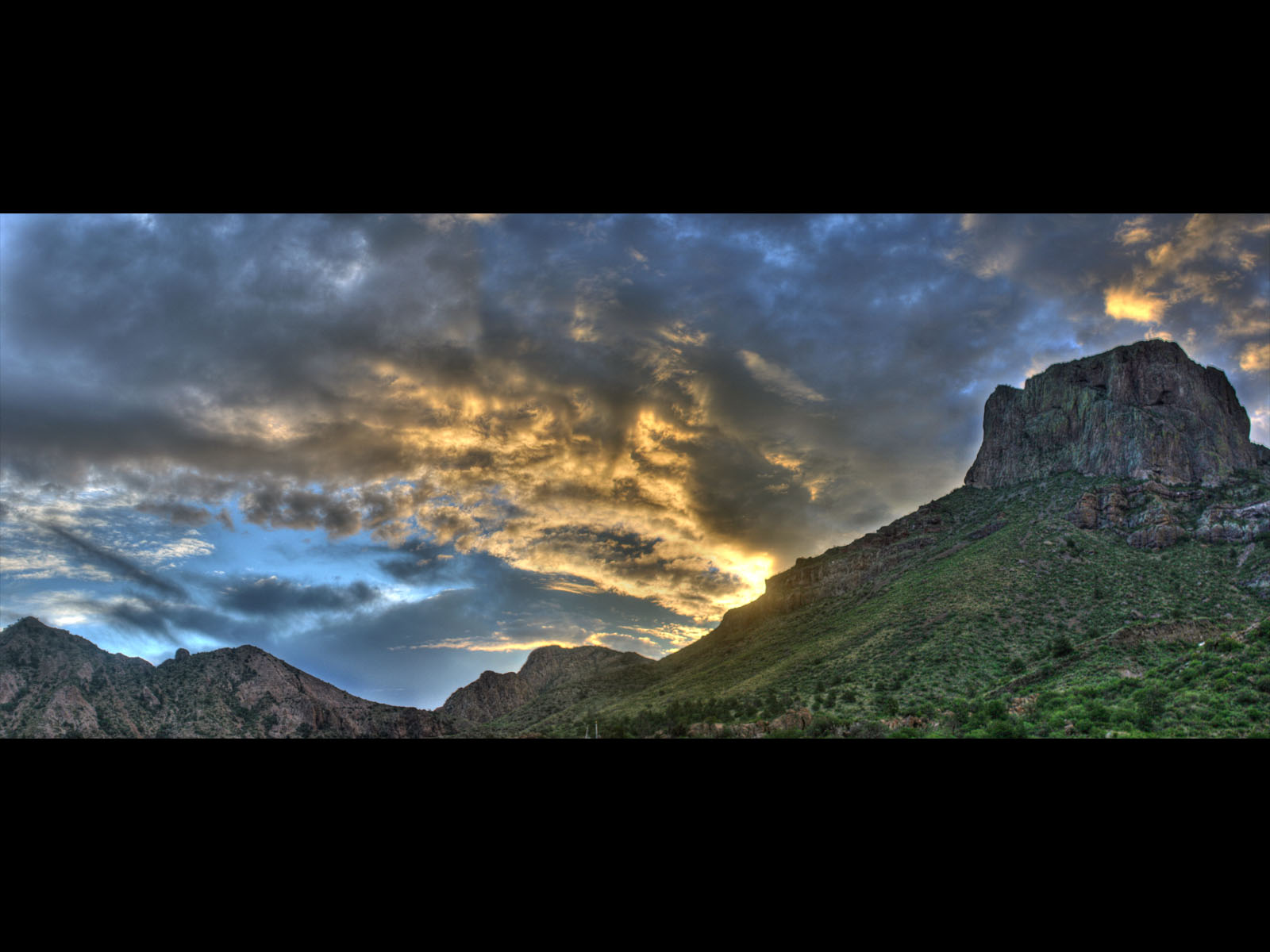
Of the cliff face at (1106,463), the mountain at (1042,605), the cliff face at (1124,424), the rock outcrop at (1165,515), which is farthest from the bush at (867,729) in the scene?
the cliff face at (1124,424)

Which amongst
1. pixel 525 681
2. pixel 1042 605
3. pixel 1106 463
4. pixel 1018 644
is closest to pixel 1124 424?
pixel 1106 463

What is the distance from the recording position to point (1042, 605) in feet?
112

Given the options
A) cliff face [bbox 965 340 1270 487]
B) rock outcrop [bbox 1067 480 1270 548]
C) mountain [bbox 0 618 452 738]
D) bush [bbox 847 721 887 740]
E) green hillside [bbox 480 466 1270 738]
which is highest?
cliff face [bbox 965 340 1270 487]

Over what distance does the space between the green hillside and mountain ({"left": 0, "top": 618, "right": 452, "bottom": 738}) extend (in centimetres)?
1432

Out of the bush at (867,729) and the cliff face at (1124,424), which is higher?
the cliff face at (1124,424)

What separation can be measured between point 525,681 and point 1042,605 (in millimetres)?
57795

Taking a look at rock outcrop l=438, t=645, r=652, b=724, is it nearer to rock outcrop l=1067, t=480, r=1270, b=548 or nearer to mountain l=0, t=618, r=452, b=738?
mountain l=0, t=618, r=452, b=738

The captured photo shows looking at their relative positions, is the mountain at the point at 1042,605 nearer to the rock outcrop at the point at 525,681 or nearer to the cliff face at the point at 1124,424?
the cliff face at the point at 1124,424

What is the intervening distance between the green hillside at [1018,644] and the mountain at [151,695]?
14.3 m

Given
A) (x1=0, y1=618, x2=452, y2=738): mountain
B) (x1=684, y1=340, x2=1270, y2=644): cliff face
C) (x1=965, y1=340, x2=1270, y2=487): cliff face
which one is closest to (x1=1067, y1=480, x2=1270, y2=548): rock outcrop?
(x1=684, y1=340, x2=1270, y2=644): cliff face

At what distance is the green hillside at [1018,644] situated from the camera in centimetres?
Result: 2011

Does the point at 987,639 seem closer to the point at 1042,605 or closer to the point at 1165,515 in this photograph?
the point at 1042,605

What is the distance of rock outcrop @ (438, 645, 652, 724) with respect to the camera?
65.8 meters
